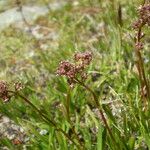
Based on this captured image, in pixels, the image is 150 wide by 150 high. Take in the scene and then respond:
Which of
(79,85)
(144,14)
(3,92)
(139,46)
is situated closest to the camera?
(3,92)

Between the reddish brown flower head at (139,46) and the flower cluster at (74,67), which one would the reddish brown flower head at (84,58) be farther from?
the reddish brown flower head at (139,46)

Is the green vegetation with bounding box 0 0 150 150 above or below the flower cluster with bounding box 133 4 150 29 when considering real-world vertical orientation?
below

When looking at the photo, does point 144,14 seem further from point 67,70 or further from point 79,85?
point 79,85

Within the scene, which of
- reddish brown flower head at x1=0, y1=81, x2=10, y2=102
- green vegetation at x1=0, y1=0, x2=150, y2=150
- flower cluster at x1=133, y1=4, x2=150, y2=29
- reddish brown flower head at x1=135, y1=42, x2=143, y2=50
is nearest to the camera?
reddish brown flower head at x1=0, y1=81, x2=10, y2=102

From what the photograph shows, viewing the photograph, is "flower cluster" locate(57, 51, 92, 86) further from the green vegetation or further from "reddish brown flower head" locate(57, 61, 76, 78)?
the green vegetation

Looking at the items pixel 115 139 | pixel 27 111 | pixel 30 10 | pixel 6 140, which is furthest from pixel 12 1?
pixel 115 139

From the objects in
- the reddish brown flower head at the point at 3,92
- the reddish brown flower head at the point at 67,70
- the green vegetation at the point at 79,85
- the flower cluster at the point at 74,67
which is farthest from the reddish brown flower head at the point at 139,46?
the reddish brown flower head at the point at 3,92

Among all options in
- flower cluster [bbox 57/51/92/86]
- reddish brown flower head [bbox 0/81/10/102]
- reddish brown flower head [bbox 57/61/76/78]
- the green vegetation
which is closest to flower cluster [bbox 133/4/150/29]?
the green vegetation

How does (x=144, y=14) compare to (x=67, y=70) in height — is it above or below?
above

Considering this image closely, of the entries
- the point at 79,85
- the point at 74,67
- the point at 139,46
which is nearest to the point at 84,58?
the point at 74,67
